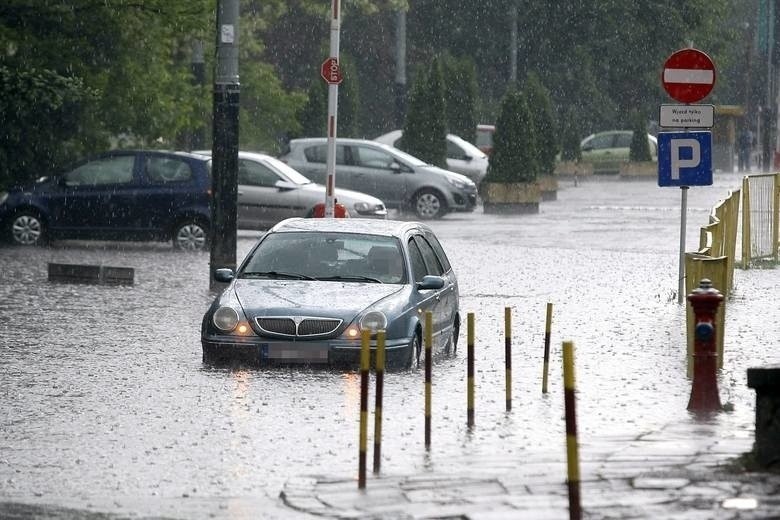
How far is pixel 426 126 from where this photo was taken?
4419 cm

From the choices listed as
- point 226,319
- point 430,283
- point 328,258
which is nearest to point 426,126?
point 328,258

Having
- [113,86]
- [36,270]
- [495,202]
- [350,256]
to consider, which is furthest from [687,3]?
[350,256]

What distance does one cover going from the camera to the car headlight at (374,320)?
1385cm

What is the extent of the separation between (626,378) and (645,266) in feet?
41.5

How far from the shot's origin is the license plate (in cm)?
1380

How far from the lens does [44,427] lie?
37.3 feet

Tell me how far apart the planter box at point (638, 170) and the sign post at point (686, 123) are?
1780 inches

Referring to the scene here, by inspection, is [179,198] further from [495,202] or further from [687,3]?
[687,3]

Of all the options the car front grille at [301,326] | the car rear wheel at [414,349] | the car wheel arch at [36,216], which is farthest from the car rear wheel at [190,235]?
the car front grille at [301,326]

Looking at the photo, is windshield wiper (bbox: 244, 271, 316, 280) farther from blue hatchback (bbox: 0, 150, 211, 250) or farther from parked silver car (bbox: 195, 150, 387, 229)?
parked silver car (bbox: 195, 150, 387, 229)

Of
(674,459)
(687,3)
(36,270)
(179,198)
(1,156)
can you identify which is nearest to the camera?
(674,459)

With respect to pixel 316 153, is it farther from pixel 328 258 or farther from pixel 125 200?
Answer: pixel 328 258

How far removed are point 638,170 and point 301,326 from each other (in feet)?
171

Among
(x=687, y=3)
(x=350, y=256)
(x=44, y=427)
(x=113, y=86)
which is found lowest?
(x=44, y=427)
